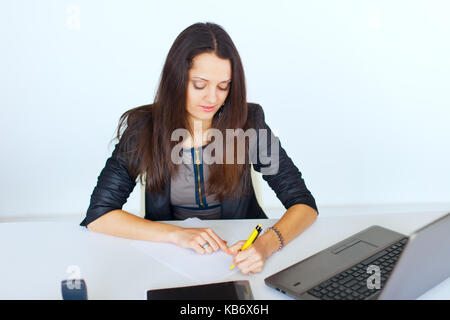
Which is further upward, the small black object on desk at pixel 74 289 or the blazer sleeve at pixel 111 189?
the blazer sleeve at pixel 111 189

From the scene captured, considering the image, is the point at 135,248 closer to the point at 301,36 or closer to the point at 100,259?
the point at 100,259

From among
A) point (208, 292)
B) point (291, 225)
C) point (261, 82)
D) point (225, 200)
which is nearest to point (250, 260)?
point (208, 292)

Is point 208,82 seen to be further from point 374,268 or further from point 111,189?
point 374,268

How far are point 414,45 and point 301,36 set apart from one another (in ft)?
2.47

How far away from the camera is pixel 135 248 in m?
1.24

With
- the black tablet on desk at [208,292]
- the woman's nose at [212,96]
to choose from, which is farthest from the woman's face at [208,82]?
the black tablet on desk at [208,292]

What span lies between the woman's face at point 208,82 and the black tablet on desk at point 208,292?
660mm

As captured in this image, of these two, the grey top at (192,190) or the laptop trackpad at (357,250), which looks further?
the grey top at (192,190)

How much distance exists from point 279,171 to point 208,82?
0.41 metres

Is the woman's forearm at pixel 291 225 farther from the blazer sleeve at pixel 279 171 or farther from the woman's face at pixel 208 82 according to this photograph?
the woman's face at pixel 208 82

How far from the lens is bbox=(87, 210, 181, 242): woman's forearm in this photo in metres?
1.28

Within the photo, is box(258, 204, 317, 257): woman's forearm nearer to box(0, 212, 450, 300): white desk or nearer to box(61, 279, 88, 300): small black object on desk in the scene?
box(0, 212, 450, 300): white desk

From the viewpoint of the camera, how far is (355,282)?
1.00 metres

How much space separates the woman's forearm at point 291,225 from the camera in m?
1.22
